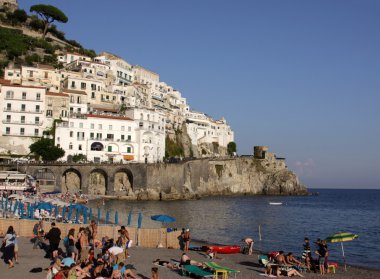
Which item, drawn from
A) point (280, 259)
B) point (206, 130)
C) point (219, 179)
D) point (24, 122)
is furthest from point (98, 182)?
point (280, 259)

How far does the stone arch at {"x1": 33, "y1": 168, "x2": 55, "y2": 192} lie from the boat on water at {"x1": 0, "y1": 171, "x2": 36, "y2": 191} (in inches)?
124

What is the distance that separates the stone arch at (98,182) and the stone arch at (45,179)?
7444 mm

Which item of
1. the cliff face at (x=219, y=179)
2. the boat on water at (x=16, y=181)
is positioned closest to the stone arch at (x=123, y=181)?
the cliff face at (x=219, y=179)

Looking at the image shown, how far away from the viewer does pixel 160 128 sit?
3531 inches

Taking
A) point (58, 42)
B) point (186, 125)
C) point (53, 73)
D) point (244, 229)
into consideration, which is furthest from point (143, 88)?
point (244, 229)

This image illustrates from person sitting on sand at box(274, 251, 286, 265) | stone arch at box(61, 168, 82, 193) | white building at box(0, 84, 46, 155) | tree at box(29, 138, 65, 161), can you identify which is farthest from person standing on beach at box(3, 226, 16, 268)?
white building at box(0, 84, 46, 155)

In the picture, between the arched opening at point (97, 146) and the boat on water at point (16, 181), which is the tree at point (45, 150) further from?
the boat on water at point (16, 181)

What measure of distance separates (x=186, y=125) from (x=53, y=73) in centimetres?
3889

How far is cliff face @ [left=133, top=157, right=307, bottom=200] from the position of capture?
7800cm

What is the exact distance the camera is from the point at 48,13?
12306 centimetres

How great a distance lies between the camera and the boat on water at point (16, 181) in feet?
182

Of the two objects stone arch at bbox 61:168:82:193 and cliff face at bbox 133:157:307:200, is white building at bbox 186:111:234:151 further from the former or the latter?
stone arch at bbox 61:168:82:193

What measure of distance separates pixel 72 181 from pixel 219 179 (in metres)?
42.2

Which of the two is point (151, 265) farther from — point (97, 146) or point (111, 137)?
point (111, 137)
